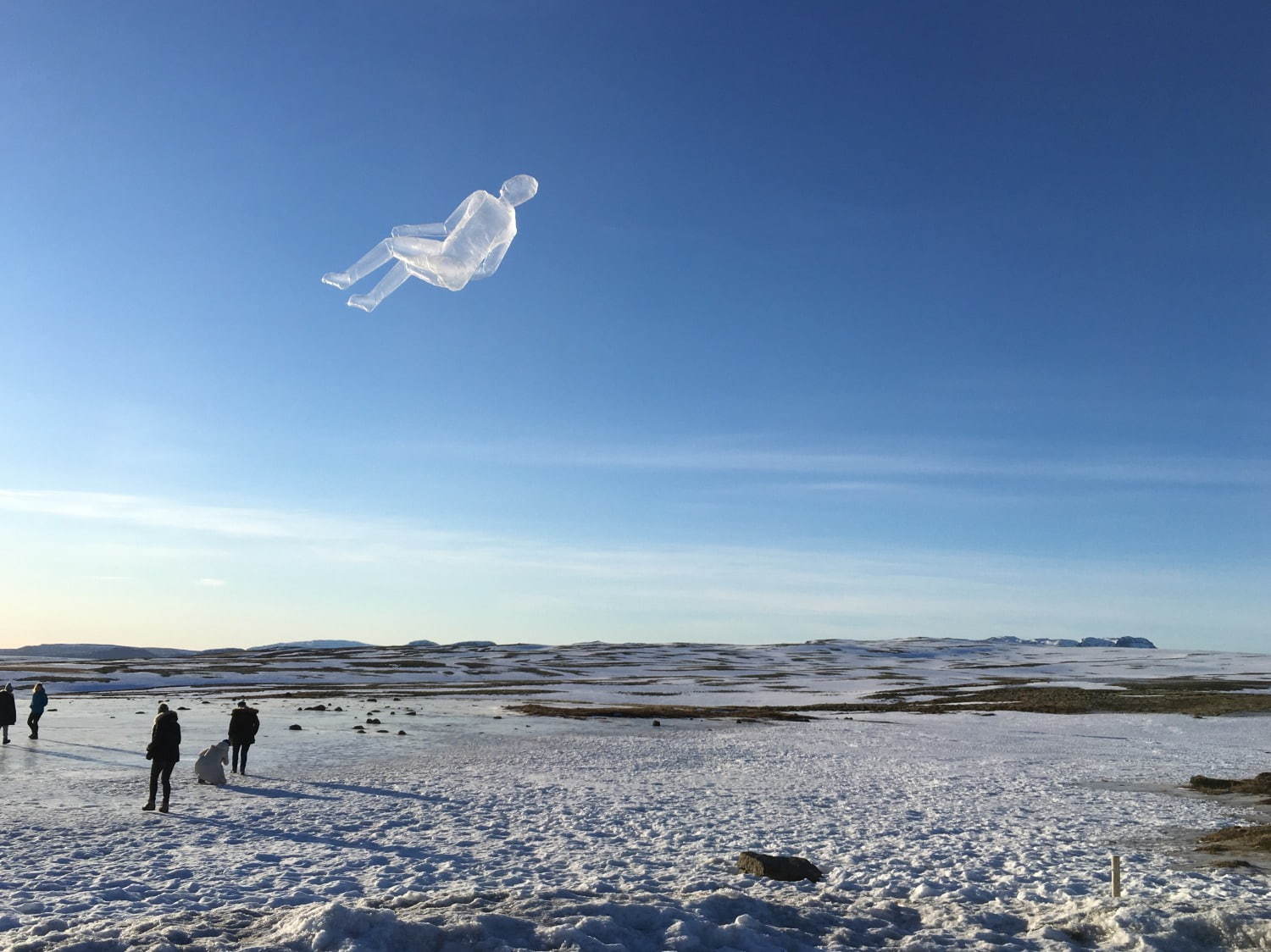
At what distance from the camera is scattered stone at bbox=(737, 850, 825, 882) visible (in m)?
14.5

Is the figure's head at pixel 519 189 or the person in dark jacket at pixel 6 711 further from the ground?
the figure's head at pixel 519 189

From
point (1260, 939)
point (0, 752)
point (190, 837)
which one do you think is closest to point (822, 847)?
point (1260, 939)

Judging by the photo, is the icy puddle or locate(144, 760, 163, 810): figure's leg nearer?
the icy puddle

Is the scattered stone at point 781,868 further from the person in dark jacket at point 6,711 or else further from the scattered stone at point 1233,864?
the person in dark jacket at point 6,711

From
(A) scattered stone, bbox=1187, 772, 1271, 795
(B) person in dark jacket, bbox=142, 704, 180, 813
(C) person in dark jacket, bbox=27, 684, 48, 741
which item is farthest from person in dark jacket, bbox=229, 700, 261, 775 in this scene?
(A) scattered stone, bbox=1187, 772, 1271, 795

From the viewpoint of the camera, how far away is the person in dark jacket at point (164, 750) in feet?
60.1

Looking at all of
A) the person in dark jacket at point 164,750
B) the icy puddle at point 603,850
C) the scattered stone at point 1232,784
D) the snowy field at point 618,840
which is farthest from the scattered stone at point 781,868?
the scattered stone at point 1232,784

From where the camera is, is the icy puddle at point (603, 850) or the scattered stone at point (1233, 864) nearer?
the icy puddle at point (603, 850)

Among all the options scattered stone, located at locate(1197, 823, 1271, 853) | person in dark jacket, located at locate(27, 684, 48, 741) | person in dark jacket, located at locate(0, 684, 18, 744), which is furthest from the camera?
person in dark jacket, located at locate(27, 684, 48, 741)

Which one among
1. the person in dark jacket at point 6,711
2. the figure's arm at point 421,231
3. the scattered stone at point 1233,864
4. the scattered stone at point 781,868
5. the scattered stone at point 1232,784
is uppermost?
the figure's arm at point 421,231

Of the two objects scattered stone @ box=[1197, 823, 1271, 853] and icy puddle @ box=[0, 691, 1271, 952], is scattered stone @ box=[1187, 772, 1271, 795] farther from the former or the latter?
scattered stone @ box=[1197, 823, 1271, 853]

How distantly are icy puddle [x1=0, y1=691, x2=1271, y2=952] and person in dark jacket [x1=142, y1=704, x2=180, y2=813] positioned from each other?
1.79ft

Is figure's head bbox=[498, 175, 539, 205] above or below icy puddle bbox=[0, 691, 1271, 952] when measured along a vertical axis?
above

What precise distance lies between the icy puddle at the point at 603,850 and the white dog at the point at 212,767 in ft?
1.11
